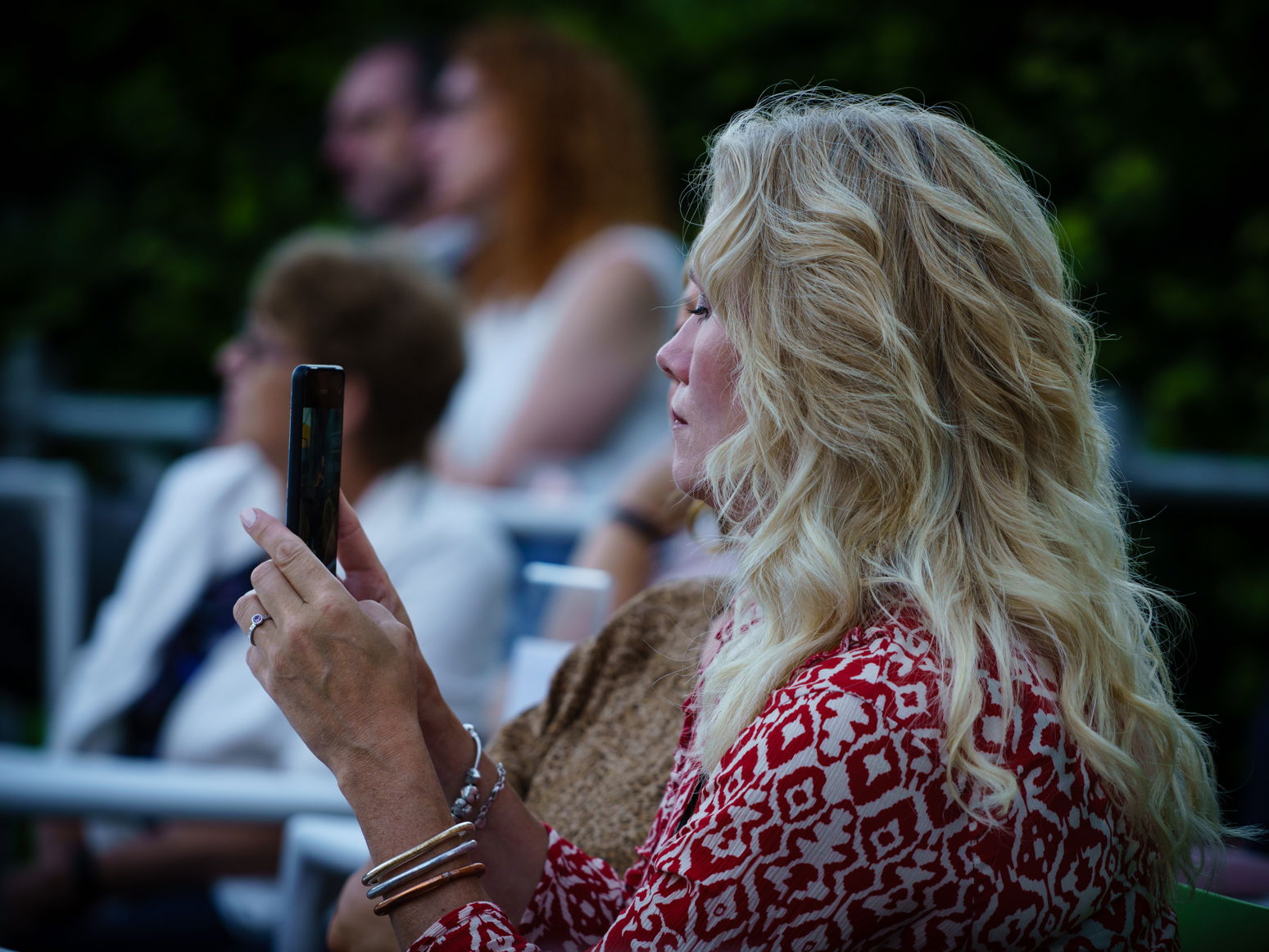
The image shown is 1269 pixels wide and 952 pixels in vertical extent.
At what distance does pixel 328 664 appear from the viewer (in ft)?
3.49

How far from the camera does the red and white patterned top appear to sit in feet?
3.06

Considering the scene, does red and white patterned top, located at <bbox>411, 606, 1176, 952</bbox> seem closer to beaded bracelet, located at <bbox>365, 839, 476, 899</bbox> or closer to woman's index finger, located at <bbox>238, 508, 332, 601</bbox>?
beaded bracelet, located at <bbox>365, 839, 476, 899</bbox>

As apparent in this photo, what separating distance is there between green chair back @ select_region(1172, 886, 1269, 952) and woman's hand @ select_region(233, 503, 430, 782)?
2.68 ft

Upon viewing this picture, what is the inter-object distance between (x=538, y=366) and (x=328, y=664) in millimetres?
2417

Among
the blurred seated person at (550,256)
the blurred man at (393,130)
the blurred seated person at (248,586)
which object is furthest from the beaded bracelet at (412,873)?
the blurred man at (393,130)

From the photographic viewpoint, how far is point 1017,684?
100cm

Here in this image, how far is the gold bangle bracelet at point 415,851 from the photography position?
1.03 m

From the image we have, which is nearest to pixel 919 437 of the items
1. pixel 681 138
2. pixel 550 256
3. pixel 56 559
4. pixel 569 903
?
pixel 569 903

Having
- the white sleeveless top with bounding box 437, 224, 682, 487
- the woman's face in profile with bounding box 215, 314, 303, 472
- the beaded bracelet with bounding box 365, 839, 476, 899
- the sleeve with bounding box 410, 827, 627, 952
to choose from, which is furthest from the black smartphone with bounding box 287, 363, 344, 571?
the white sleeveless top with bounding box 437, 224, 682, 487

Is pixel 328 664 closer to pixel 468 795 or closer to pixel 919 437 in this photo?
pixel 468 795

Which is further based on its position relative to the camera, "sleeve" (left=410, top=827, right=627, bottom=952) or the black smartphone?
"sleeve" (left=410, top=827, right=627, bottom=952)

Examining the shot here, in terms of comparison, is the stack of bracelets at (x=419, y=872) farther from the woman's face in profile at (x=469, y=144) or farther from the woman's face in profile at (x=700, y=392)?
the woman's face in profile at (x=469, y=144)

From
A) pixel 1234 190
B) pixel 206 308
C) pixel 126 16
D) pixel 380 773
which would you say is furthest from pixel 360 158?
pixel 380 773

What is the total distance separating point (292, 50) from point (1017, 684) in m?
5.70
